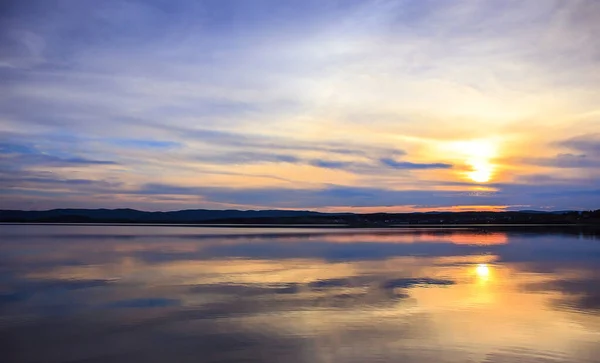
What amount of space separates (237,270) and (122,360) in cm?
1093

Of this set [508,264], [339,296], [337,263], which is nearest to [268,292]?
[339,296]

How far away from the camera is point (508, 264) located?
2142cm

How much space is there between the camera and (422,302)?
12.8 meters

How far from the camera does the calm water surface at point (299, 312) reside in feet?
28.4

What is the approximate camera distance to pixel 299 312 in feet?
37.9

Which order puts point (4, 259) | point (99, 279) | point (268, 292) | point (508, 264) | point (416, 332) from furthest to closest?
point (4, 259), point (508, 264), point (99, 279), point (268, 292), point (416, 332)

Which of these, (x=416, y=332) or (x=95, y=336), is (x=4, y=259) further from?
Result: (x=416, y=332)

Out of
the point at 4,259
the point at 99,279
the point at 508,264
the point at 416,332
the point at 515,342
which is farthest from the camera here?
the point at 4,259

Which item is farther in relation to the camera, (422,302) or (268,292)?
(268,292)

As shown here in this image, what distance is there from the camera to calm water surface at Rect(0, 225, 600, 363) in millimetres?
8656

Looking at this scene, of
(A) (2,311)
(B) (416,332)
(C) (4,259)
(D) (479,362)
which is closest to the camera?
(D) (479,362)

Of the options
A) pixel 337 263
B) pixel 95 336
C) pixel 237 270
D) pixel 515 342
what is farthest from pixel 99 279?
pixel 515 342

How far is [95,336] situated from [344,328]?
4340 millimetres

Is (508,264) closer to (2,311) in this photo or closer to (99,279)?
(99,279)
